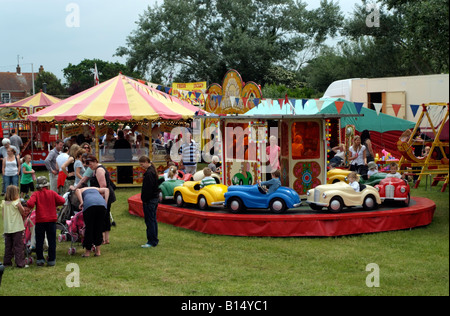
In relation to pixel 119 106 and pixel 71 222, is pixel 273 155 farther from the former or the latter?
pixel 119 106

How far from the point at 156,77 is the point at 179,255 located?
39.5 metres

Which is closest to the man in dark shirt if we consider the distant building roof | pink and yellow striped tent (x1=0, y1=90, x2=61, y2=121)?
pink and yellow striped tent (x1=0, y1=90, x2=61, y2=121)

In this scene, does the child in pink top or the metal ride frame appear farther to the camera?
the metal ride frame

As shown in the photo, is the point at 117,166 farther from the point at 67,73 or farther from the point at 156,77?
the point at 67,73

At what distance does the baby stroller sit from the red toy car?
608 cm

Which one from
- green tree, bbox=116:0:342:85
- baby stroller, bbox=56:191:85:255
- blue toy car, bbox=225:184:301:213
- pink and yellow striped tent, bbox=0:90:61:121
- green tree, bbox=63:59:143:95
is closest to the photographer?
baby stroller, bbox=56:191:85:255

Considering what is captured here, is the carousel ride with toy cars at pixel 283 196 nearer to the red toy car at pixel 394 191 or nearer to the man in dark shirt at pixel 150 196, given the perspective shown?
the red toy car at pixel 394 191

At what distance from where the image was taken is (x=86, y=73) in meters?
81.1

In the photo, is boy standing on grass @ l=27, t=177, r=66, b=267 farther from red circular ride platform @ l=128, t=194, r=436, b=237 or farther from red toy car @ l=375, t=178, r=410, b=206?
red toy car @ l=375, t=178, r=410, b=206

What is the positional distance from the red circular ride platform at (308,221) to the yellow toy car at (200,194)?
0.28 metres

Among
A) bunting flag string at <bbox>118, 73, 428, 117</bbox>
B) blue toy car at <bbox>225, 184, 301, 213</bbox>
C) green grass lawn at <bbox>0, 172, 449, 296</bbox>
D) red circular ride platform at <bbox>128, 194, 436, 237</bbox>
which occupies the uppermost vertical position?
bunting flag string at <bbox>118, 73, 428, 117</bbox>

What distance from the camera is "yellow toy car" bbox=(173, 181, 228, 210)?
38.2 feet

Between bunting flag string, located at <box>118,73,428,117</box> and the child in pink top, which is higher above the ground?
bunting flag string, located at <box>118,73,428,117</box>
